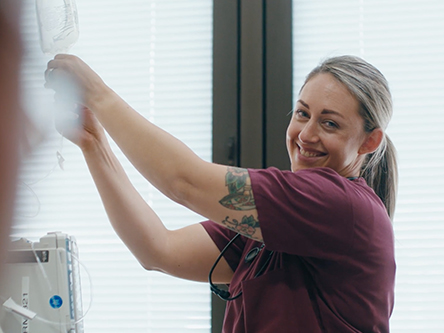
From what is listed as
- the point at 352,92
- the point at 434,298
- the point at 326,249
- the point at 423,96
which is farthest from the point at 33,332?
the point at 423,96

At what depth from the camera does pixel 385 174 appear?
1.47 meters

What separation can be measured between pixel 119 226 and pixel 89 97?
15.6 inches

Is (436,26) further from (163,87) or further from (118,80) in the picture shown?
(118,80)

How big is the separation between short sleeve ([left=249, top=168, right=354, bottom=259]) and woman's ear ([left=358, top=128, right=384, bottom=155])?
0.78ft

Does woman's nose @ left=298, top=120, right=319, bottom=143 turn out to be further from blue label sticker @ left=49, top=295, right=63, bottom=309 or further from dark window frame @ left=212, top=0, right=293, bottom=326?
blue label sticker @ left=49, top=295, right=63, bottom=309

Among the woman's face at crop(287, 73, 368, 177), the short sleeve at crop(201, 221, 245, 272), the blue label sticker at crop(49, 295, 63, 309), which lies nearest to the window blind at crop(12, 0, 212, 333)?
the short sleeve at crop(201, 221, 245, 272)

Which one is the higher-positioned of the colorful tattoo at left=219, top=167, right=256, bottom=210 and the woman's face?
the woman's face

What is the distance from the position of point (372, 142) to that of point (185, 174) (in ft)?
1.72

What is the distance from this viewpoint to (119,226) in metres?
1.44

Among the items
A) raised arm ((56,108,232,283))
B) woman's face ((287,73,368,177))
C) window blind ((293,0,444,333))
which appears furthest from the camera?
window blind ((293,0,444,333))

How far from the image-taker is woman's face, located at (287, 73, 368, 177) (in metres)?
1.30

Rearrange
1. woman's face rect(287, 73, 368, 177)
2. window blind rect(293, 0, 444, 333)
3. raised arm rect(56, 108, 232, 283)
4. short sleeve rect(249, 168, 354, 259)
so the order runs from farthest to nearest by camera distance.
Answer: window blind rect(293, 0, 444, 333) → raised arm rect(56, 108, 232, 283) → woman's face rect(287, 73, 368, 177) → short sleeve rect(249, 168, 354, 259)

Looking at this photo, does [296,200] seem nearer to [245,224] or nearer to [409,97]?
[245,224]

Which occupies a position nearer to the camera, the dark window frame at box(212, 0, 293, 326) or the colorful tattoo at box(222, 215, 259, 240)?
the colorful tattoo at box(222, 215, 259, 240)
